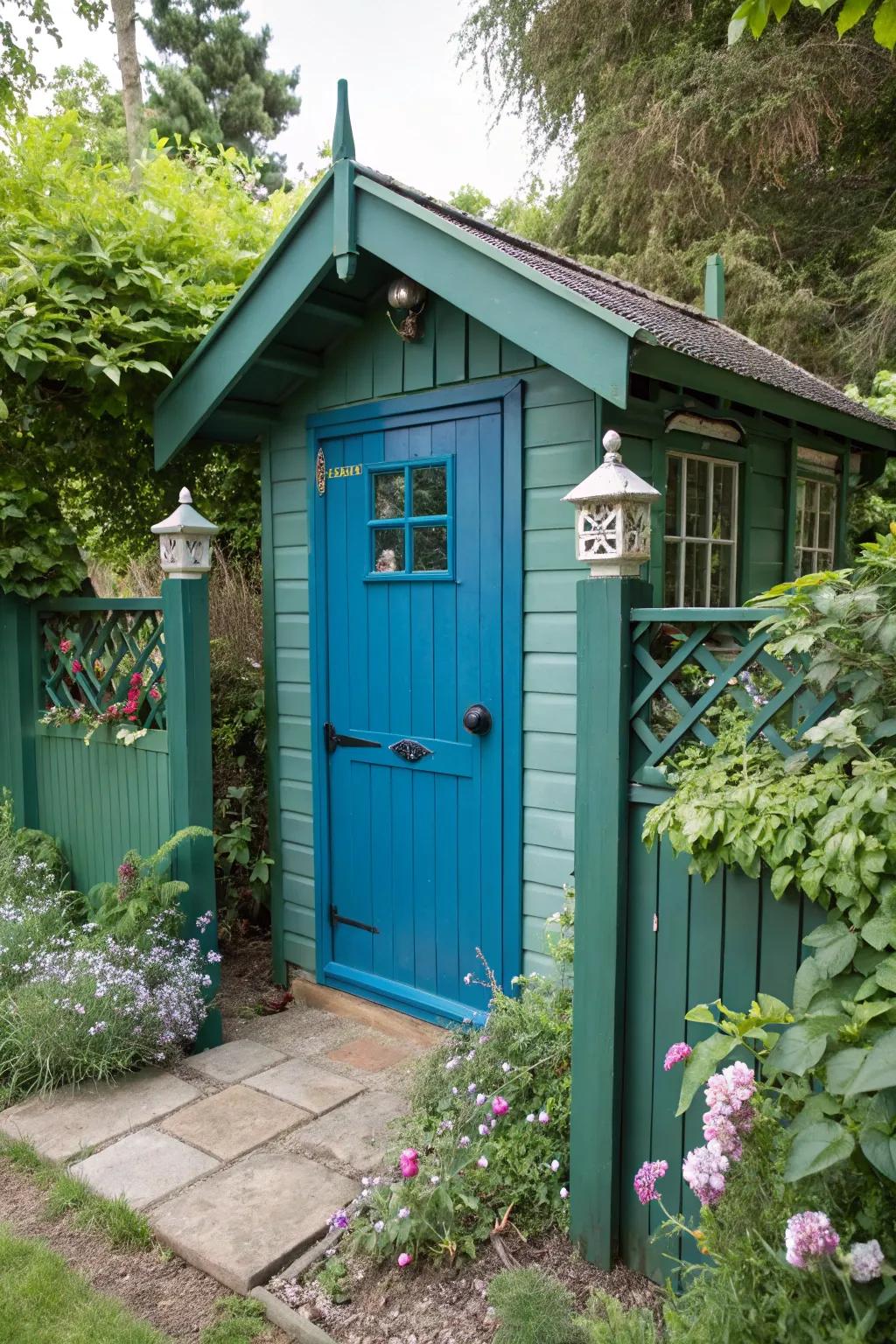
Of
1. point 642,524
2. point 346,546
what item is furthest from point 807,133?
point 642,524

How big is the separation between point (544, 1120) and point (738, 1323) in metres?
1.04

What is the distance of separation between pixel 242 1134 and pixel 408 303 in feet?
10.2

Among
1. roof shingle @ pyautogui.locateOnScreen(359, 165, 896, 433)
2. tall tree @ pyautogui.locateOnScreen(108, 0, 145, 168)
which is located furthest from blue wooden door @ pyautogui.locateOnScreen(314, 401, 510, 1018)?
tall tree @ pyautogui.locateOnScreen(108, 0, 145, 168)

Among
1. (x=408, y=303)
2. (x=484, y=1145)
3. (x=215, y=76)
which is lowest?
(x=484, y=1145)

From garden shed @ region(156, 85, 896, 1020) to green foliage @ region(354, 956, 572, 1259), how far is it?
1.64 feet

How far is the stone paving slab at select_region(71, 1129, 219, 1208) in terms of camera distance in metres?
2.84

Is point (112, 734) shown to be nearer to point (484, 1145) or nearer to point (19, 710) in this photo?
point (19, 710)

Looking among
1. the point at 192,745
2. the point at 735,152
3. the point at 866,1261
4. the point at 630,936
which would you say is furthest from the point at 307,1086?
the point at 735,152

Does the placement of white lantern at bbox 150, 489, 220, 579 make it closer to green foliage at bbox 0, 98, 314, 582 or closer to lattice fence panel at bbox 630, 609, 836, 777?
green foliage at bbox 0, 98, 314, 582

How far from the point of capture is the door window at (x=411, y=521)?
3676mm

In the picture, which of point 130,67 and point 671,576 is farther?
point 130,67

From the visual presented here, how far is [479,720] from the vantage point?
11.5 ft

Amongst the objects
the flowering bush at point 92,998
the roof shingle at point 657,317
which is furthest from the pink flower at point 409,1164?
the roof shingle at point 657,317

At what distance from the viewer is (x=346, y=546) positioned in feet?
13.3
